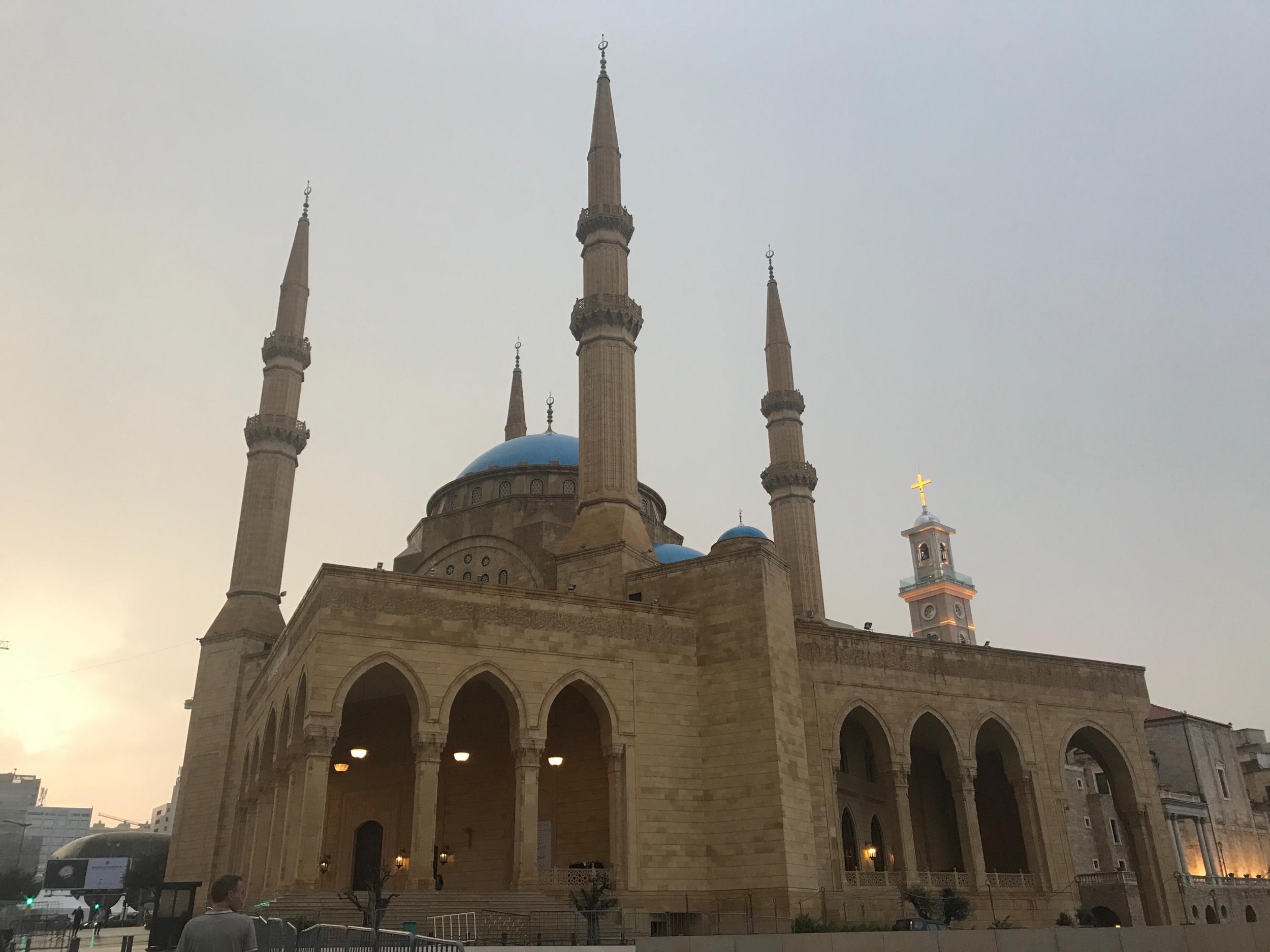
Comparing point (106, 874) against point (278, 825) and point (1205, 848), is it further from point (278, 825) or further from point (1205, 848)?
point (1205, 848)

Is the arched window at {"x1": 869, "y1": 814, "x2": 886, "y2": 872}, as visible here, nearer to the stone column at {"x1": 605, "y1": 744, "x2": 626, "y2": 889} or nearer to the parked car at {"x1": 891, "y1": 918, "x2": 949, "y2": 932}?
the parked car at {"x1": 891, "y1": 918, "x2": 949, "y2": 932}

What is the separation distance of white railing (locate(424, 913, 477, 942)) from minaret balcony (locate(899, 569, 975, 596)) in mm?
65194

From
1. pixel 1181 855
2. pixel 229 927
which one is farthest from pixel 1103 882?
pixel 229 927

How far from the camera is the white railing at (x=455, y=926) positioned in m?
16.2

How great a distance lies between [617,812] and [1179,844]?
27.9 meters

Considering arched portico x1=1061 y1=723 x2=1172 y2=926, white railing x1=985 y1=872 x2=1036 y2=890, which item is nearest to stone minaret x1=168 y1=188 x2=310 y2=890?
white railing x1=985 y1=872 x2=1036 y2=890

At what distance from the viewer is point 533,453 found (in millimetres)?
34906

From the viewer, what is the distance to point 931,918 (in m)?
20.7

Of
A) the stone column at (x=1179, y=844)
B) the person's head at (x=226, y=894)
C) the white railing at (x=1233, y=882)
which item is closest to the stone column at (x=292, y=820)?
the person's head at (x=226, y=894)

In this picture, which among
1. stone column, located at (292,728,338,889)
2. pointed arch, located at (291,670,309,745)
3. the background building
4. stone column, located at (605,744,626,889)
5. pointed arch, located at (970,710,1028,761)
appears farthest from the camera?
the background building

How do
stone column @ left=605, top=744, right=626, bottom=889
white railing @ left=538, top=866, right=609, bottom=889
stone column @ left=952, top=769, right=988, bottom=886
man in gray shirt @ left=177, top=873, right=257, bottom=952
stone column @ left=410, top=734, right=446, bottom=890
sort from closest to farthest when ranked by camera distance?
man in gray shirt @ left=177, top=873, right=257, bottom=952 → stone column @ left=410, top=734, right=446, bottom=890 → white railing @ left=538, top=866, right=609, bottom=889 → stone column @ left=605, top=744, right=626, bottom=889 → stone column @ left=952, top=769, right=988, bottom=886

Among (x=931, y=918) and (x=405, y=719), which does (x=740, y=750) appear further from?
(x=405, y=719)

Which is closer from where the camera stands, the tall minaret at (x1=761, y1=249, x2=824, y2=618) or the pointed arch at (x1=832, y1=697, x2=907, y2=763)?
the pointed arch at (x1=832, y1=697, x2=907, y2=763)

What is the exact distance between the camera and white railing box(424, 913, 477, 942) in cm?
1619
